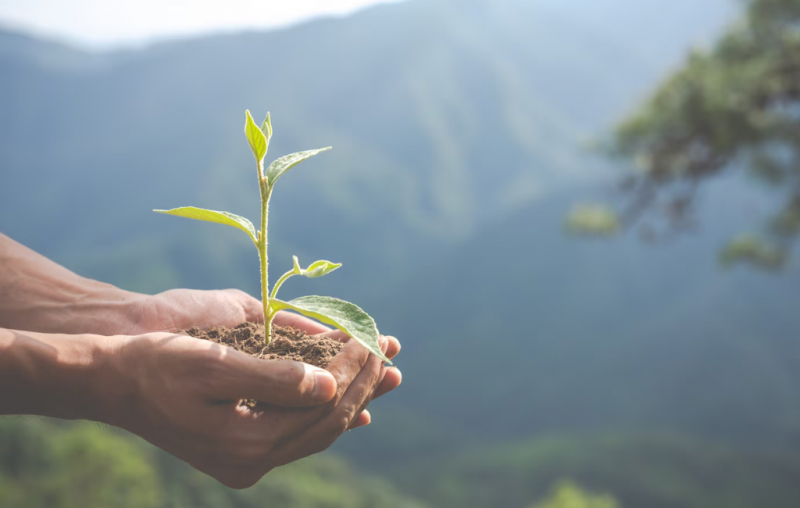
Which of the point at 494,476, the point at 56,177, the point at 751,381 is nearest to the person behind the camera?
the point at 494,476

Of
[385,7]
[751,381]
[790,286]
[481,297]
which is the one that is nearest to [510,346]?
[481,297]

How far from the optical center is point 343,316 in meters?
1.18

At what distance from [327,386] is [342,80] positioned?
63.6 metres

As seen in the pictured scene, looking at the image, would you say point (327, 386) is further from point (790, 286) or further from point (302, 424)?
point (790, 286)

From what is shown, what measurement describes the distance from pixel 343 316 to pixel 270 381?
214 millimetres

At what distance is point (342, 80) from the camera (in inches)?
2406

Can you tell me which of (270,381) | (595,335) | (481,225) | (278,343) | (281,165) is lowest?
(270,381)

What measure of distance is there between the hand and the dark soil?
0.54 feet

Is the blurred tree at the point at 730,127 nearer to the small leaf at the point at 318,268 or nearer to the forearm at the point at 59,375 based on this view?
the small leaf at the point at 318,268

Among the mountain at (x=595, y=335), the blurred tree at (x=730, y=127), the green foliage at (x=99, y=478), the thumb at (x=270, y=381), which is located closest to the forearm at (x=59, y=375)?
the thumb at (x=270, y=381)

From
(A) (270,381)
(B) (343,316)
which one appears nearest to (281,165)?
(B) (343,316)

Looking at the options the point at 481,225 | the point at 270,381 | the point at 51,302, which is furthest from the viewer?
the point at 481,225

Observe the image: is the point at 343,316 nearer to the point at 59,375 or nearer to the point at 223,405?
the point at 223,405

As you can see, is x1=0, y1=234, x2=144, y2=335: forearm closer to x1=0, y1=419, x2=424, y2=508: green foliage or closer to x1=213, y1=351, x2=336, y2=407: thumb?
x1=213, y1=351, x2=336, y2=407: thumb
